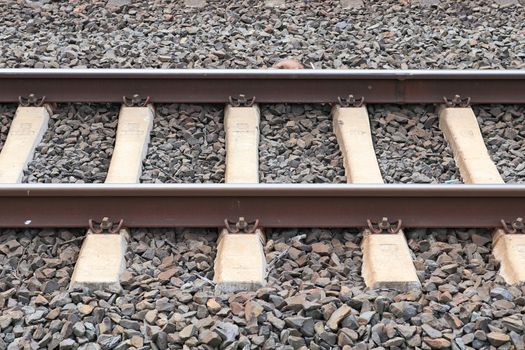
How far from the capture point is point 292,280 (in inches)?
149

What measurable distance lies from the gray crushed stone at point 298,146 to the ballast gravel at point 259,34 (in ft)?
2.23

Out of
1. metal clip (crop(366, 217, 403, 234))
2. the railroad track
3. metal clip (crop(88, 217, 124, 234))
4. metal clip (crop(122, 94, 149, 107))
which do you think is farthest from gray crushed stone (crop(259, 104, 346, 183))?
metal clip (crop(88, 217, 124, 234))

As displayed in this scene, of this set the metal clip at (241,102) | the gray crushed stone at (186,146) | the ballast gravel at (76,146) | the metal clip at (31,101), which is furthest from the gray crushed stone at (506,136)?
the metal clip at (31,101)

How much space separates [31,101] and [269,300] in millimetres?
2716

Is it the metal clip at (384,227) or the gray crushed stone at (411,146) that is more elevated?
the gray crushed stone at (411,146)

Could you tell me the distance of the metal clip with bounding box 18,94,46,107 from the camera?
5363mm

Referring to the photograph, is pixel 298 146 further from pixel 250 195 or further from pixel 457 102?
pixel 457 102

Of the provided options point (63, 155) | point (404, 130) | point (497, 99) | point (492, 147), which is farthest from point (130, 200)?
point (497, 99)

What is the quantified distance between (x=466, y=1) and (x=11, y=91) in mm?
4155

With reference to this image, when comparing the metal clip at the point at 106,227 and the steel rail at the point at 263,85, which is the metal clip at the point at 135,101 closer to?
the steel rail at the point at 263,85

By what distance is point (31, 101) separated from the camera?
17.6 ft

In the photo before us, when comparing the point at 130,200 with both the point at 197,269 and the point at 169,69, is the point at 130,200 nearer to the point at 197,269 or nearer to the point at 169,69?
the point at 197,269

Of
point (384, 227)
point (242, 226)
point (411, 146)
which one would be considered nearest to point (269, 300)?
point (242, 226)

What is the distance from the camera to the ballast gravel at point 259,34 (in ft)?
19.6
